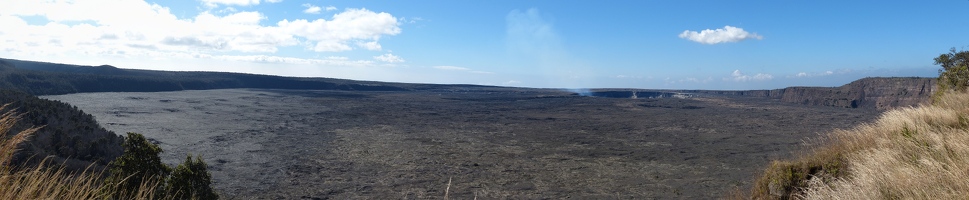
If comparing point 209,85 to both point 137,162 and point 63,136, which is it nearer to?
point 63,136

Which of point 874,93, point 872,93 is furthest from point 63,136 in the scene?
point 872,93

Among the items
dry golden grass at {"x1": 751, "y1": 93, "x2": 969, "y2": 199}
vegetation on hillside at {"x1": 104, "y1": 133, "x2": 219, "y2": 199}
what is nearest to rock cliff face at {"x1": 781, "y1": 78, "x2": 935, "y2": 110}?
dry golden grass at {"x1": 751, "y1": 93, "x2": 969, "y2": 199}

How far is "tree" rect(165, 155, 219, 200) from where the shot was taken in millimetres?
7148

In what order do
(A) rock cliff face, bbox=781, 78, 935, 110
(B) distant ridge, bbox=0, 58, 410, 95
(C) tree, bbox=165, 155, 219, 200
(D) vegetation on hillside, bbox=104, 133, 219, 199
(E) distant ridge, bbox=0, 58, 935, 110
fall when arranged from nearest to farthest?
(D) vegetation on hillside, bbox=104, 133, 219, 199 < (C) tree, bbox=165, 155, 219, 200 < (B) distant ridge, bbox=0, 58, 410, 95 < (E) distant ridge, bbox=0, 58, 935, 110 < (A) rock cliff face, bbox=781, 78, 935, 110

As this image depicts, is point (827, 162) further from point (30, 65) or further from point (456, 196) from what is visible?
point (30, 65)

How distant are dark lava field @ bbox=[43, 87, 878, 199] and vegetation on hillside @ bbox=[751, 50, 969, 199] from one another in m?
4.40

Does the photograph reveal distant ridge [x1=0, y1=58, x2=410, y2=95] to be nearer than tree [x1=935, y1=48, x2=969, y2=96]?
No

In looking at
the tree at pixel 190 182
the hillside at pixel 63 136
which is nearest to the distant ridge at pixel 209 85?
the hillside at pixel 63 136

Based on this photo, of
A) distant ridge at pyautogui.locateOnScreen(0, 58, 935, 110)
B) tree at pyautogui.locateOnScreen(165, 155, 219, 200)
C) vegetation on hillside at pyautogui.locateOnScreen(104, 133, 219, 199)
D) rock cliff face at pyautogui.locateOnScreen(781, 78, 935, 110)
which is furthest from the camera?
rock cliff face at pyautogui.locateOnScreen(781, 78, 935, 110)

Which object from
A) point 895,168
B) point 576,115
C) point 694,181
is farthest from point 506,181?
point 576,115

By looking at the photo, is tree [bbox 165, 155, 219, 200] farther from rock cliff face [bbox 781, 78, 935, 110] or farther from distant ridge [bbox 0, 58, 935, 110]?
rock cliff face [bbox 781, 78, 935, 110]

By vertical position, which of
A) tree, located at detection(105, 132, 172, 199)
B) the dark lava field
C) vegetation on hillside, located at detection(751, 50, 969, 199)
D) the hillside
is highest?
vegetation on hillside, located at detection(751, 50, 969, 199)

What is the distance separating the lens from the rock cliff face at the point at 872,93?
168ft

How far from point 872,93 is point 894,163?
6706cm
